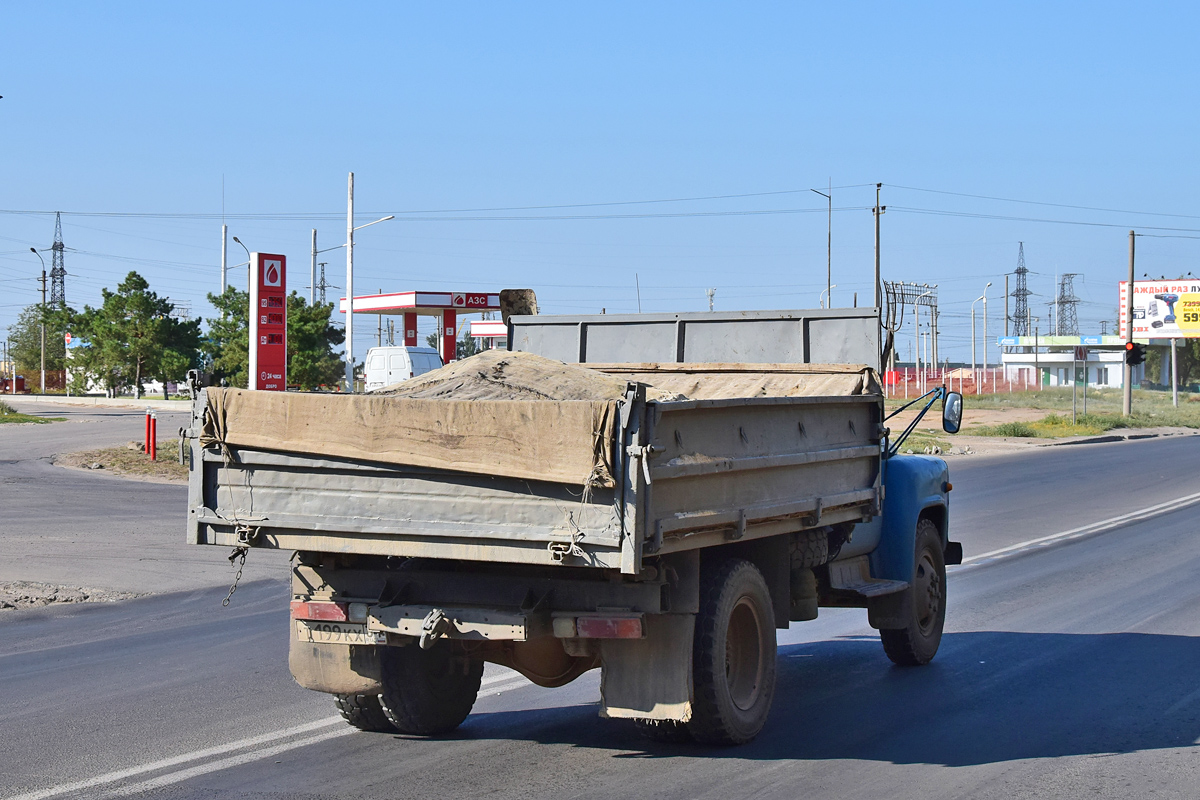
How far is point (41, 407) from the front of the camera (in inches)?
2041

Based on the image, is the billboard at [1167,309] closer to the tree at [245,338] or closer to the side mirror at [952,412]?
the tree at [245,338]

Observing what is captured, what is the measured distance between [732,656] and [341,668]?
1.89 metres

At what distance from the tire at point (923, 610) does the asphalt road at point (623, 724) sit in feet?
0.42

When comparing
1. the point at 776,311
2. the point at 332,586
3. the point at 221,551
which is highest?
the point at 776,311

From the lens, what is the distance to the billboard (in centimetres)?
9319

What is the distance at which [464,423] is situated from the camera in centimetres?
512

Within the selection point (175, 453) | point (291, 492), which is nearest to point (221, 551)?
point (291, 492)

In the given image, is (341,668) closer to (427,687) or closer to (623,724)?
(427,687)

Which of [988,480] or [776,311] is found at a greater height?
[776,311]

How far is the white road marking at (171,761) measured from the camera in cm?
526

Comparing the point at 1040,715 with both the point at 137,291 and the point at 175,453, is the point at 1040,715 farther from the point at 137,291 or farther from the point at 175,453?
the point at 137,291

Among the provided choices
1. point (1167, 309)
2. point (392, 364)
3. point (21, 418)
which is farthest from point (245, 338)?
point (1167, 309)

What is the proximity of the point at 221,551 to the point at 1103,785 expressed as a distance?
1068 centimetres

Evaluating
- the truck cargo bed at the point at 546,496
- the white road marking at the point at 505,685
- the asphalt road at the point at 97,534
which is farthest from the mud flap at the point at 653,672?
the asphalt road at the point at 97,534
